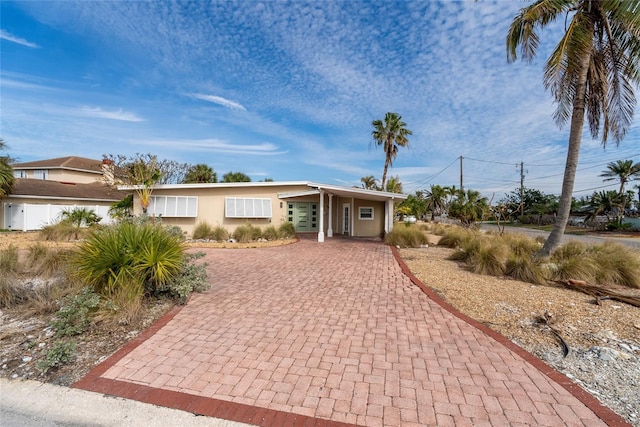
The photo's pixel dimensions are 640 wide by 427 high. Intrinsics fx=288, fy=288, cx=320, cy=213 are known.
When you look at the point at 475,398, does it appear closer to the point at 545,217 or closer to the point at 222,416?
the point at 222,416

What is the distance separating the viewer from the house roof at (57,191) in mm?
20266

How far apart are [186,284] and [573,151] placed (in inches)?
413

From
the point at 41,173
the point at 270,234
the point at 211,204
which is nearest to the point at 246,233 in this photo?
the point at 270,234

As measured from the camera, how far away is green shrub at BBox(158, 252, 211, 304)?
17.3 ft

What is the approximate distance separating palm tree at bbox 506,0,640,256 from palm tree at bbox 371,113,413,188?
17034 mm

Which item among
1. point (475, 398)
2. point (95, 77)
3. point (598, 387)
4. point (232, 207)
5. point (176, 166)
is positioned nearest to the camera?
point (475, 398)

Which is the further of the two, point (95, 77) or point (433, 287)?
point (95, 77)

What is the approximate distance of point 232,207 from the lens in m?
16.2

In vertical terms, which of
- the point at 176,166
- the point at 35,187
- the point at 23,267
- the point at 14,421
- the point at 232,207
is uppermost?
the point at 176,166

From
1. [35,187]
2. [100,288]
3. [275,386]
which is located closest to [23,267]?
[100,288]

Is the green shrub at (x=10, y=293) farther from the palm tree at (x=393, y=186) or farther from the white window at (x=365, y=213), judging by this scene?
the palm tree at (x=393, y=186)

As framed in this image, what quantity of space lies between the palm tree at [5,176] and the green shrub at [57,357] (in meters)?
22.3

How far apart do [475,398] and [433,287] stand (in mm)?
4148

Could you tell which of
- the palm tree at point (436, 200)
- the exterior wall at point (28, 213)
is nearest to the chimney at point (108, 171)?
the exterior wall at point (28, 213)
